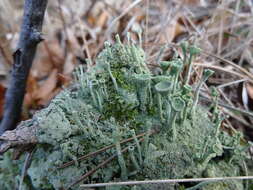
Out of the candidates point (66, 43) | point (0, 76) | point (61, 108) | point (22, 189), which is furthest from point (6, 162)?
point (66, 43)

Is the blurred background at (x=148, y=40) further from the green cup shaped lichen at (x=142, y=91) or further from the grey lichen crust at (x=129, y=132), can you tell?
the green cup shaped lichen at (x=142, y=91)

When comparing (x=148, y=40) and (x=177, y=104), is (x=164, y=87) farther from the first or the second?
(x=148, y=40)

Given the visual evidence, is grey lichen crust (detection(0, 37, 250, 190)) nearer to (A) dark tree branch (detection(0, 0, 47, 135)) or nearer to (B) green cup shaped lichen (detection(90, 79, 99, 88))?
(B) green cup shaped lichen (detection(90, 79, 99, 88))

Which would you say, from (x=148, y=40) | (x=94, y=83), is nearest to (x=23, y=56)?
(x=94, y=83)

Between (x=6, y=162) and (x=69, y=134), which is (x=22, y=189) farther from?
(x=69, y=134)

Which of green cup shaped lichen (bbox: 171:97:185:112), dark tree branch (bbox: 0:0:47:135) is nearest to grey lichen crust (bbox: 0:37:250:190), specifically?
green cup shaped lichen (bbox: 171:97:185:112)

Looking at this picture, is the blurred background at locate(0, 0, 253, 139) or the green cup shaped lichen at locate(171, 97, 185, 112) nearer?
the green cup shaped lichen at locate(171, 97, 185, 112)
